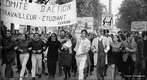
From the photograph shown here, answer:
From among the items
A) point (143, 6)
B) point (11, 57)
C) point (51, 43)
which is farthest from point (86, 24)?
point (143, 6)

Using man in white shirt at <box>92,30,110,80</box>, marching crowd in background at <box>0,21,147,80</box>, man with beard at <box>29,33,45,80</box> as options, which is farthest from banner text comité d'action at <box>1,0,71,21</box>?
man in white shirt at <box>92,30,110,80</box>

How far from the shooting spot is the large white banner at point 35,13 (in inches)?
345

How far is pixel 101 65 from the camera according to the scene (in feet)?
31.8

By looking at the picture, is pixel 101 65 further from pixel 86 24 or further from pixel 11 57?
pixel 86 24

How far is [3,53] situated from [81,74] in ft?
9.99

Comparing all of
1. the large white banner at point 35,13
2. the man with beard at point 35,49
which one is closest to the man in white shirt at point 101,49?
the large white banner at point 35,13

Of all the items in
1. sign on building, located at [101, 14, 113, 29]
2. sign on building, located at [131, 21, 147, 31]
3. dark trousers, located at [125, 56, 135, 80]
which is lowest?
dark trousers, located at [125, 56, 135, 80]

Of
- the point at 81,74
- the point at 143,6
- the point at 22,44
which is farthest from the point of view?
the point at 143,6

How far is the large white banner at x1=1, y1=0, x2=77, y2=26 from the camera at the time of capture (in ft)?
28.7

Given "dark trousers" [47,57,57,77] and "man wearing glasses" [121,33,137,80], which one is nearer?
"man wearing glasses" [121,33,137,80]

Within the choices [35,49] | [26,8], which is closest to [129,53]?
[35,49]

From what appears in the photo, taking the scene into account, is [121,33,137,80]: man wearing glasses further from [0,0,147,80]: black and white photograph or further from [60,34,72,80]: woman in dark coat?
[60,34,72,80]: woman in dark coat

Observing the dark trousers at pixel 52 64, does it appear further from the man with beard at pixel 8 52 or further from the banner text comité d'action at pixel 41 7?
the banner text comité d'action at pixel 41 7

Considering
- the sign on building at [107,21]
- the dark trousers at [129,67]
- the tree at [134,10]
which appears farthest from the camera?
the tree at [134,10]
